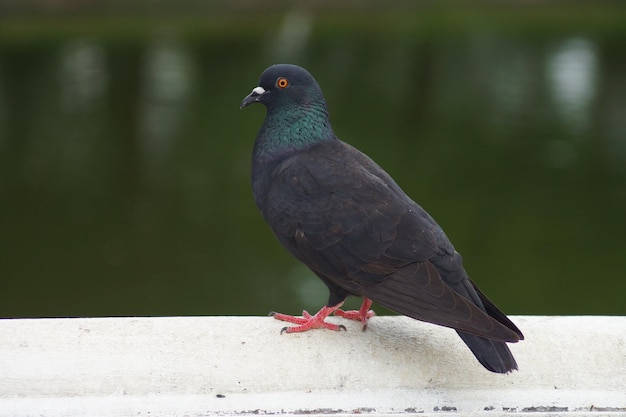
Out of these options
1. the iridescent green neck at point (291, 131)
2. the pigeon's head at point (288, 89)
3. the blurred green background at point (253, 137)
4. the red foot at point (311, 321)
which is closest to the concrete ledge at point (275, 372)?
the red foot at point (311, 321)

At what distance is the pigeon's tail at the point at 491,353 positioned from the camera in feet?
10.7

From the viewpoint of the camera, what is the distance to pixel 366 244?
3623 mm

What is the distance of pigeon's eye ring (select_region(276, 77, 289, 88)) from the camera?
4.19 meters

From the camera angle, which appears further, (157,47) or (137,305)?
(157,47)

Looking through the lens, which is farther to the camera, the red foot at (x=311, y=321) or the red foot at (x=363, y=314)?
the red foot at (x=363, y=314)

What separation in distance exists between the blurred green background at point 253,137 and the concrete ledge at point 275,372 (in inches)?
188

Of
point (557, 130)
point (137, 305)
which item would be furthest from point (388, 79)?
point (137, 305)

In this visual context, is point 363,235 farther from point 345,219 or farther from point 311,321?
point 311,321

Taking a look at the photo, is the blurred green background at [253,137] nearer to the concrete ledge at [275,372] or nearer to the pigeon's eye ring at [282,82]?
the pigeon's eye ring at [282,82]

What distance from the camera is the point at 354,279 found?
3641 millimetres

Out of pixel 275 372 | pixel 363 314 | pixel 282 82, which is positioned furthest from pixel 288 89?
pixel 275 372

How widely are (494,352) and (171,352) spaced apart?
109 cm

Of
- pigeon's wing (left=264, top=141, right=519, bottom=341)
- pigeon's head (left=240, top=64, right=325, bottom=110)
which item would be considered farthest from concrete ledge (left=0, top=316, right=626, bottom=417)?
pigeon's head (left=240, top=64, right=325, bottom=110)

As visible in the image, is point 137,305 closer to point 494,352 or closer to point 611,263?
point 611,263
